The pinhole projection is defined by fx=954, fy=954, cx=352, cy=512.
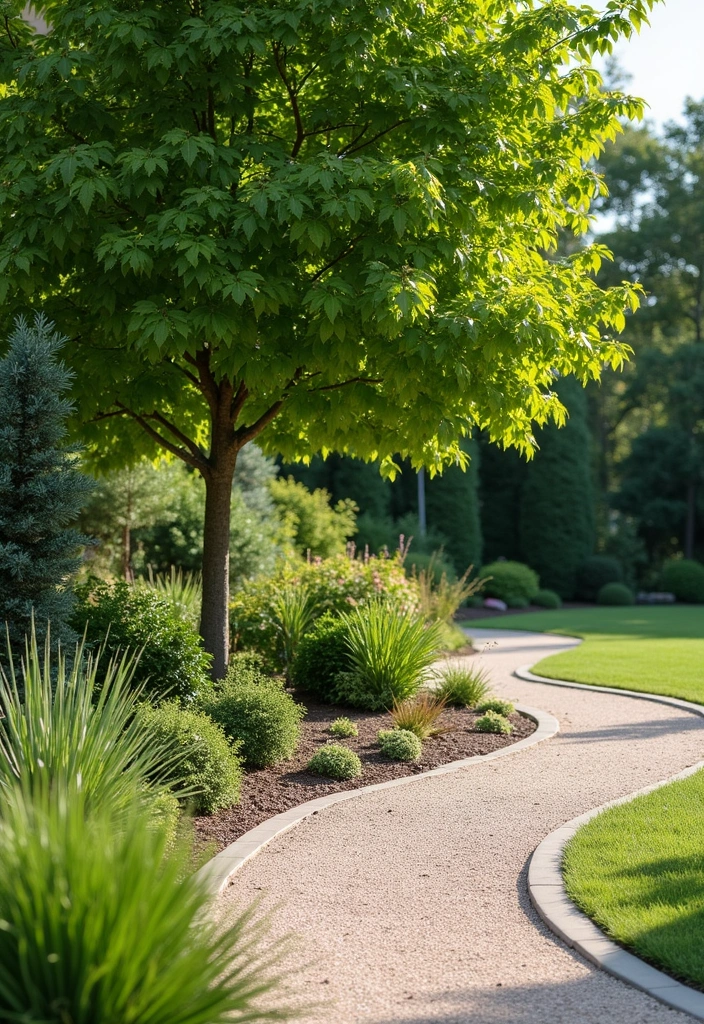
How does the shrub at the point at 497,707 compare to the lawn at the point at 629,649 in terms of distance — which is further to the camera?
the lawn at the point at 629,649

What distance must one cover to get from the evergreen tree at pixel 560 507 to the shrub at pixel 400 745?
24.0m

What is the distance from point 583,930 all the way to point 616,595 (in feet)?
85.3

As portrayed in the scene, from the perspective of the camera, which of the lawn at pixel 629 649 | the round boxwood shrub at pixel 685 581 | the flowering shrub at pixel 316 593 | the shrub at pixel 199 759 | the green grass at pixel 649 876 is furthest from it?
the round boxwood shrub at pixel 685 581

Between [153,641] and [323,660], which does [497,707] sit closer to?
[323,660]

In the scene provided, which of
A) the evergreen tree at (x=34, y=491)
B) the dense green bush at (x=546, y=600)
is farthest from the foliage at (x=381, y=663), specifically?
the dense green bush at (x=546, y=600)

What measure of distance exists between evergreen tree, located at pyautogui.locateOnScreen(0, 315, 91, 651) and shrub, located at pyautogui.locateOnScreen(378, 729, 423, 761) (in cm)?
256

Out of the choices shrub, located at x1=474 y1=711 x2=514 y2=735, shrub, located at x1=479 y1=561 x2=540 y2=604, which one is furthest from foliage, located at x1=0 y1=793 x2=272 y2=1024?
shrub, located at x1=479 y1=561 x2=540 y2=604

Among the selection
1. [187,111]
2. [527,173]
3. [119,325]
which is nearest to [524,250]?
[527,173]

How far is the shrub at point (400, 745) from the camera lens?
285 inches

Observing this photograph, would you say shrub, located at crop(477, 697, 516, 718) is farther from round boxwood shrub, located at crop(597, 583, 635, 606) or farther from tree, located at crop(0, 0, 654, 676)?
round boxwood shrub, located at crop(597, 583, 635, 606)

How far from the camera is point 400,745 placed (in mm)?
7230

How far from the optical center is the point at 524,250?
25.5 ft

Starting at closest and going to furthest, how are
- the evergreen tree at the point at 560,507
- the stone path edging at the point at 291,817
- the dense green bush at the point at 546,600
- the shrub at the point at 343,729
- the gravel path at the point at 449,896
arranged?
the gravel path at the point at 449,896, the stone path edging at the point at 291,817, the shrub at the point at 343,729, the dense green bush at the point at 546,600, the evergreen tree at the point at 560,507

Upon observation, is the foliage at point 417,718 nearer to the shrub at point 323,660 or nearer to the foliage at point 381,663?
the foliage at point 381,663
